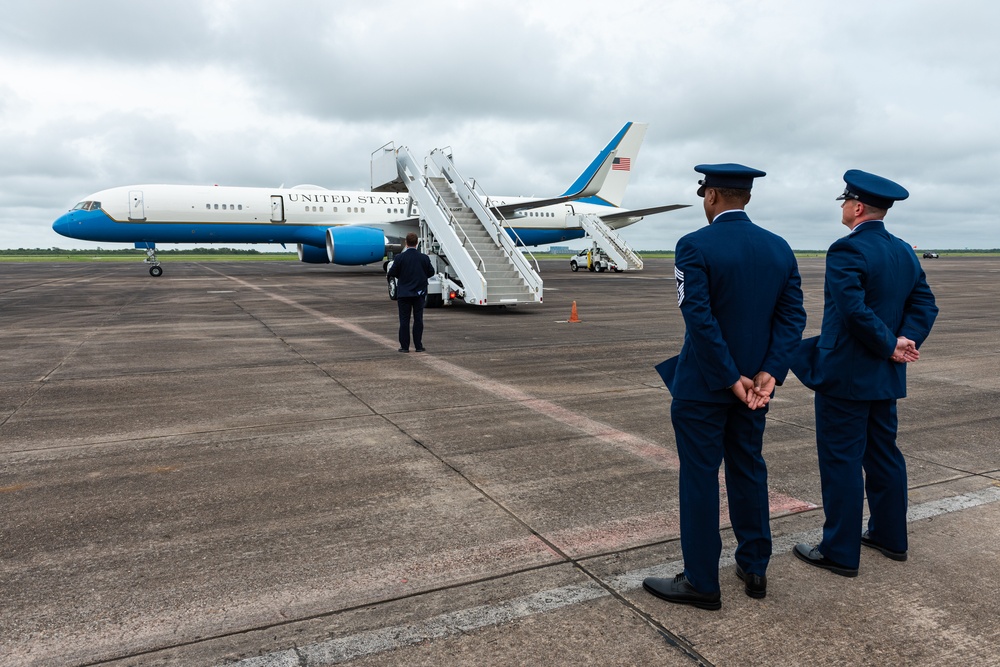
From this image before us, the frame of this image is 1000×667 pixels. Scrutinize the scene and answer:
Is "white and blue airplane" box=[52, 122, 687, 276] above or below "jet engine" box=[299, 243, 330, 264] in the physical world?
above

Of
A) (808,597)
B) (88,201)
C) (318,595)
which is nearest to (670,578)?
(808,597)

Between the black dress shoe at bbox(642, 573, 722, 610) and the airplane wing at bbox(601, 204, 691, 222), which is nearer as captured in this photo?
the black dress shoe at bbox(642, 573, 722, 610)

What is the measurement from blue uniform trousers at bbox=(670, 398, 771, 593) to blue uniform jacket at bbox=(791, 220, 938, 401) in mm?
619

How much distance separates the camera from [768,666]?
99.8 inches

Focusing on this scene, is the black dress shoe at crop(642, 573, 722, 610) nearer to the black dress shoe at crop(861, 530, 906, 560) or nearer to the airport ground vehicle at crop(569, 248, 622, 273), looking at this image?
the black dress shoe at crop(861, 530, 906, 560)

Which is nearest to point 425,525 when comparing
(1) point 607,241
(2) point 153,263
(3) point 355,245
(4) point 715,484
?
(4) point 715,484

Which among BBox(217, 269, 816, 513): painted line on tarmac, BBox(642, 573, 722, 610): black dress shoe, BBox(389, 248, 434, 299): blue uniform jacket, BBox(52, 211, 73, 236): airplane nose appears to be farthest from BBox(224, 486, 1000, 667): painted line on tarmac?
BBox(52, 211, 73, 236): airplane nose

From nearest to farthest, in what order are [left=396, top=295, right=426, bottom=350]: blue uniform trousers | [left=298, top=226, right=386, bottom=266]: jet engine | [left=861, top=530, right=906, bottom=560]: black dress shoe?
[left=861, top=530, right=906, bottom=560]: black dress shoe
[left=396, top=295, right=426, bottom=350]: blue uniform trousers
[left=298, top=226, right=386, bottom=266]: jet engine

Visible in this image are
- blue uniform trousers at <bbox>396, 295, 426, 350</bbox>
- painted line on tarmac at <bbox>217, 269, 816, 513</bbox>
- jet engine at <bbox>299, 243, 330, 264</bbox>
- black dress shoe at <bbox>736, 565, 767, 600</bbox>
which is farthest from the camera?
jet engine at <bbox>299, 243, 330, 264</bbox>

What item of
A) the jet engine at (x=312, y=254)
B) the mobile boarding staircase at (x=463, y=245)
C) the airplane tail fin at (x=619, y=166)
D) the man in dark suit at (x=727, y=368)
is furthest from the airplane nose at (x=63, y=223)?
the man in dark suit at (x=727, y=368)

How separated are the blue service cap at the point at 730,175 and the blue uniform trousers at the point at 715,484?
40.9 inches

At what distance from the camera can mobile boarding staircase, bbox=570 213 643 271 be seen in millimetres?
38219

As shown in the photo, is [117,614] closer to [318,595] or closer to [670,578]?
[318,595]

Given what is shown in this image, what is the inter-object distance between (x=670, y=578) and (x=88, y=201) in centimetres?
2906
